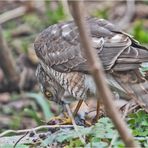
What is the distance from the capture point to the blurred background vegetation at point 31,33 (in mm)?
7203

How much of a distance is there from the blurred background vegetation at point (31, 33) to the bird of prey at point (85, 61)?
1279 mm

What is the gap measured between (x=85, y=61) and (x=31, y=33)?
15.6 feet

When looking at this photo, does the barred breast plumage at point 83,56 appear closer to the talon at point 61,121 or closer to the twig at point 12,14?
the talon at point 61,121

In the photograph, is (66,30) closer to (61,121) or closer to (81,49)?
(81,49)

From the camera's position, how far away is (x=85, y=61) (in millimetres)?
4367

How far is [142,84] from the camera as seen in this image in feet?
13.7

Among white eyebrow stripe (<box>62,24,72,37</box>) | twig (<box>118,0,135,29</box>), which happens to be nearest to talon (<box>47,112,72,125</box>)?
white eyebrow stripe (<box>62,24,72,37</box>)

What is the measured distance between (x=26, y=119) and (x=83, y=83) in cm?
311

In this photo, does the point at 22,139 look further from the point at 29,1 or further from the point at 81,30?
the point at 29,1

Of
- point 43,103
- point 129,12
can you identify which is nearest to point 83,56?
point 43,103

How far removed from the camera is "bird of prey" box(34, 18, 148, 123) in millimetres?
4141

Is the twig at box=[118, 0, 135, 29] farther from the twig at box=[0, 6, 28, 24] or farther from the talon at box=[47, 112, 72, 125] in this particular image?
the talon at box=[47, 112, 72, 125]

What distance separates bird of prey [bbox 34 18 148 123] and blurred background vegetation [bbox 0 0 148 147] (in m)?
1.28

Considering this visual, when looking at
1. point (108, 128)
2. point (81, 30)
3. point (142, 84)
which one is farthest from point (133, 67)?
point (81, 30)
